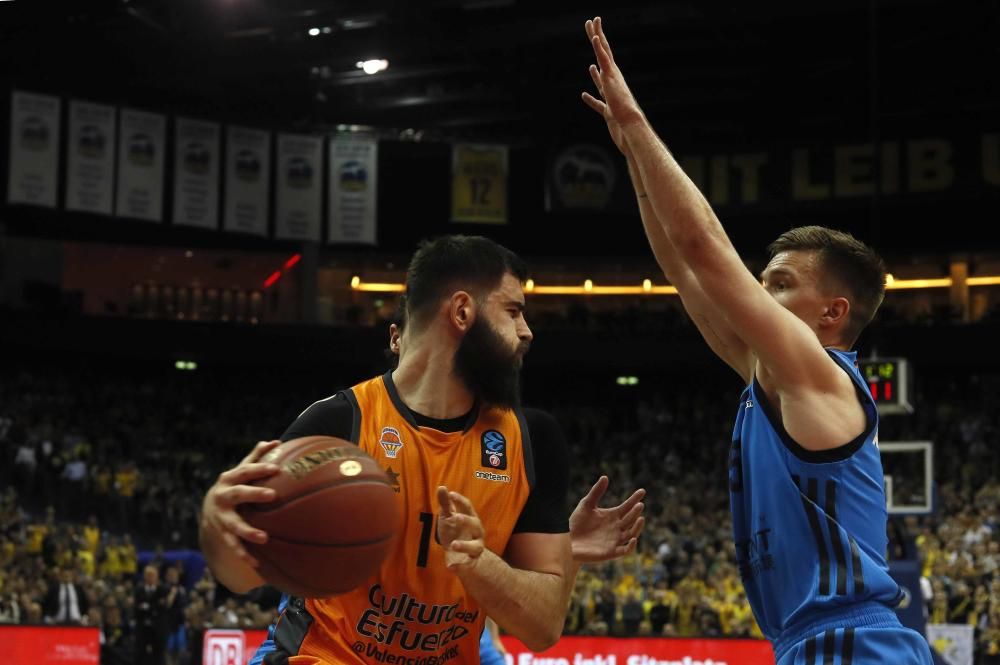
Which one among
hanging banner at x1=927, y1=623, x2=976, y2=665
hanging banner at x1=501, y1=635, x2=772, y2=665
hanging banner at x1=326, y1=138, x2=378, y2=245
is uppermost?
hanging banner at x1=326, y1=138, x2=378, y2=245

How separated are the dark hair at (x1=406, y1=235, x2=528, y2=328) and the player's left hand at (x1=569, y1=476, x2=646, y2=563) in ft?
2.52

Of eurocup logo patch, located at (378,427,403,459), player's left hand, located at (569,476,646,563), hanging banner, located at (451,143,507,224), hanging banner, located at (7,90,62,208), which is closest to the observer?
eurocup logo patch, located at (378,427,403,459)

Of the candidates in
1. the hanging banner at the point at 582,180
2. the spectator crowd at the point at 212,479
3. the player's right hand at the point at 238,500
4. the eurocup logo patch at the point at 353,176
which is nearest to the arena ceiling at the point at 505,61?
the hanging banner at the point at 582,180

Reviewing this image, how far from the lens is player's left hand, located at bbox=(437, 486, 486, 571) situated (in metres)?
3.61

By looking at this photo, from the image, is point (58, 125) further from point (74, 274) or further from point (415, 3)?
point (74, 274)

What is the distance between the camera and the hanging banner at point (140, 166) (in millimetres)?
26750

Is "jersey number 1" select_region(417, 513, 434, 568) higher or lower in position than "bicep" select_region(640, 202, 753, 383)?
lower

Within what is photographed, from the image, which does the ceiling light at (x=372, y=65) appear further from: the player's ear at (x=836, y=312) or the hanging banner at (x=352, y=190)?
the player's ear at (x=836, y=312)

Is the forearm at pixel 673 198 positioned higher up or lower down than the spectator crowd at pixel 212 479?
higher up

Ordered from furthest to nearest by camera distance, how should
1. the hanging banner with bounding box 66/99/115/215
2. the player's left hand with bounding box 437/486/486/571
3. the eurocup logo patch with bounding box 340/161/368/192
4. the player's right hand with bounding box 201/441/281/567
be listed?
A: the eurocup logo patch with bounding box 340/161/368/192 → the hanging banner with bounding box 66/99/115/215 → the player's left hand with bounding box 437/486/486/571 → the player's right hand with bounding box 201/441/281/567

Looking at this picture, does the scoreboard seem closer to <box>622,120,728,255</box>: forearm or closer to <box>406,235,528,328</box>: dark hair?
<box>406,235,528,328</box>: dark hair

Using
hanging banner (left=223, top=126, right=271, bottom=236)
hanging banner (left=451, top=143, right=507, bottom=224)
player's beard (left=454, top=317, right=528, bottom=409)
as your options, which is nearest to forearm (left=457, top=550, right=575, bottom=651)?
player's beard (left=454, top=317, right=528, bottom=409)

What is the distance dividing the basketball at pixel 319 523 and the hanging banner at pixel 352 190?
82.1 ft

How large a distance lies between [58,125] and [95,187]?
1.42 m
